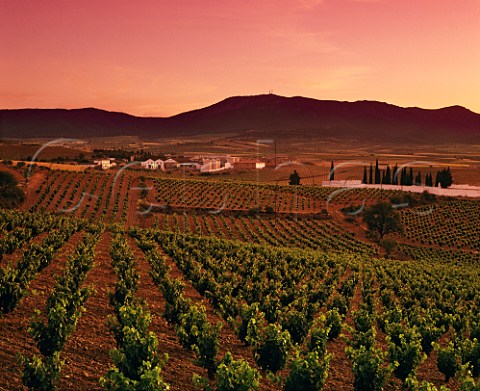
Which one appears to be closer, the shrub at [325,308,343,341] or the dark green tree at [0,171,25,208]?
the shrub at [325,308,343,341]

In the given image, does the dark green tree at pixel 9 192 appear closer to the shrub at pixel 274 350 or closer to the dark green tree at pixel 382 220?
the dark green tree at pixel 382 220

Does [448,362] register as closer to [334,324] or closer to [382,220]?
[334,324]

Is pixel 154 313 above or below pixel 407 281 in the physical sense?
above

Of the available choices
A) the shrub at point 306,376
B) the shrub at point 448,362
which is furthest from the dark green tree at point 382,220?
the shrub at point 306,376

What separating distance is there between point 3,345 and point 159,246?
27457 mm

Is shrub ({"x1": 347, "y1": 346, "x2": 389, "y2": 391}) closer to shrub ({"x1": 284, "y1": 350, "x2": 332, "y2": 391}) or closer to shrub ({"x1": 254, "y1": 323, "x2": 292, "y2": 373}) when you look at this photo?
shrub ({"x1": 284, "y1": 350, "x2": 332, "y2": 391})

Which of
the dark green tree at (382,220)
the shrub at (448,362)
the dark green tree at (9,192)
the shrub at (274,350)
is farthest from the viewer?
the dark green tree at (382,220)

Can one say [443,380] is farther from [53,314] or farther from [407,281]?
[407,281]

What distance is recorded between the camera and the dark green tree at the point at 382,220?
3757 inches

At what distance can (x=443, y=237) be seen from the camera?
102 meters

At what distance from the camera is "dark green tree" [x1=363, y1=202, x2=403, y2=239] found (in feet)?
313

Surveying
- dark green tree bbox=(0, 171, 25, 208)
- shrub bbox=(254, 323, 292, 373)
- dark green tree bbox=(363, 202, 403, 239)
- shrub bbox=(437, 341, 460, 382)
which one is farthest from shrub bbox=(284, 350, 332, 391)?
dark green tree bbox=(363, 202, 403, 239)

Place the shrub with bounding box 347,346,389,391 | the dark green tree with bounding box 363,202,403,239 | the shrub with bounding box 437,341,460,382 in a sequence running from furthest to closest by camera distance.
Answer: the dark green tree with bounding box 363,202,403,239 → the shrub with bounding box 437,341,460,382 → the shrub with bounding box 347,346,389,391

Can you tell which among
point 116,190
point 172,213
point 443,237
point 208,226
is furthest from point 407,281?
point 116,190
